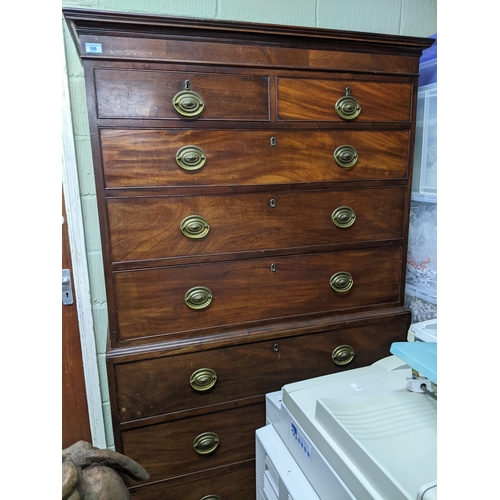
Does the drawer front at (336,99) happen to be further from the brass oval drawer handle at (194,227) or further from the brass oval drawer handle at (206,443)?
the brass oval drawer handle at (206,443)

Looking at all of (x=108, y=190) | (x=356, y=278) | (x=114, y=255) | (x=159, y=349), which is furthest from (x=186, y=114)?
(x=356, y=278)

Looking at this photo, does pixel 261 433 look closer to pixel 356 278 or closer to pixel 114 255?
pixel 356 278

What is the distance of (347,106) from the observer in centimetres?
128

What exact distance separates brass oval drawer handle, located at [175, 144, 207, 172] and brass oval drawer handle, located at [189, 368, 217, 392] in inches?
25.7

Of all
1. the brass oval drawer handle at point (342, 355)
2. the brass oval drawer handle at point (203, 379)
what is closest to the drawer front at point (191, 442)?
the brass oval drawer handle at point (203, 379)

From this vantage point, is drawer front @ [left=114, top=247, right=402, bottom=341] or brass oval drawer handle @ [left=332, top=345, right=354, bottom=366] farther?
brass oval drawer handle @ [left=332, top=345, right=354, bottom=366]

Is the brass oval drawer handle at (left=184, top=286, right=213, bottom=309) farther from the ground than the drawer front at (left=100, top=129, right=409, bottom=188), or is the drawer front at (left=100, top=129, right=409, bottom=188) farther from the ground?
the drawer front at (left=100, top=129, right=409, bottom=188)

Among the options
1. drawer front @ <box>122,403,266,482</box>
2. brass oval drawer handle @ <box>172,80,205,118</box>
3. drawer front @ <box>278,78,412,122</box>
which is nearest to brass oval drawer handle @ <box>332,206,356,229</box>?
drawer front @ <box>278,78,412,122</box>

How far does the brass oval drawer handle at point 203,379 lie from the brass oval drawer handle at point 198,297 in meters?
0.22

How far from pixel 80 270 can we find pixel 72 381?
494 mm

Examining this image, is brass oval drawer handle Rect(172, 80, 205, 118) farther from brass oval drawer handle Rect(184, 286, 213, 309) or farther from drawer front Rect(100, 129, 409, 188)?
brass oval drawer handle Rect(184, 286, 213, 309)

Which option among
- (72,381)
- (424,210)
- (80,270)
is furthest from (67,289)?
(424,210)

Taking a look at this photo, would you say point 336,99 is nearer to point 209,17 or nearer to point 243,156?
point 243,156

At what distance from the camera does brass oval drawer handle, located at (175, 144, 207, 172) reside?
116cm
